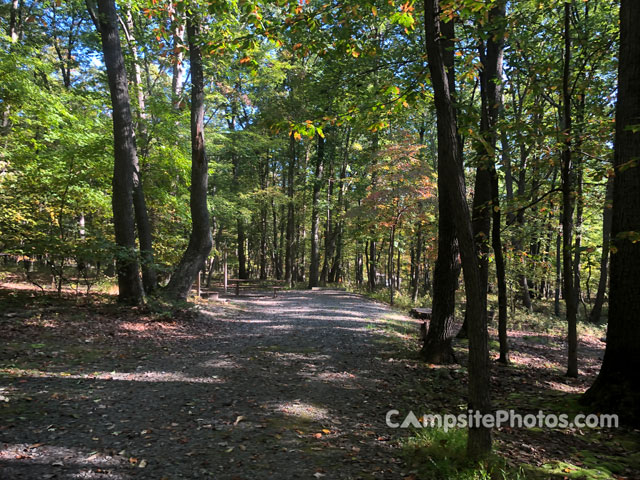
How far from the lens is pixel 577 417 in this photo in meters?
4.25

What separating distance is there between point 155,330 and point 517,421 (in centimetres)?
702

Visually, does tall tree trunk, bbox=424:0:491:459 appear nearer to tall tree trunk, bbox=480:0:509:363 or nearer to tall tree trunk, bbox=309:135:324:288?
tall tree trunk, bbox=480:0:509:363

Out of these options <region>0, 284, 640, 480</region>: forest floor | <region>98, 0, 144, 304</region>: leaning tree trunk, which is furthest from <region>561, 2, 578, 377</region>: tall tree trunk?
<region>98, 0, 144, 304</region>: leaning tree trunk

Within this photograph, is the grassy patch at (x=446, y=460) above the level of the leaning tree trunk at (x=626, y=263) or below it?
below

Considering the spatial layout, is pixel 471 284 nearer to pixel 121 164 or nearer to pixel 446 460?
pixel 446 460

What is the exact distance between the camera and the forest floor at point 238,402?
10.1 feet

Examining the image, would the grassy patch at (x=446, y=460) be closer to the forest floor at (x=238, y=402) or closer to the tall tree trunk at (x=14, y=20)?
the forest floor at (x=238, y=402)

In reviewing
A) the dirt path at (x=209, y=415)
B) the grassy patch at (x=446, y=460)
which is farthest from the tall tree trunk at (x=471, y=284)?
the dirt path at (x=209, y=415)

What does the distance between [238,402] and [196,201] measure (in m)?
7.39

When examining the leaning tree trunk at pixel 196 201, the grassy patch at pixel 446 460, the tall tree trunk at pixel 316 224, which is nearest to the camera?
the grassy patch at pixel 446 460

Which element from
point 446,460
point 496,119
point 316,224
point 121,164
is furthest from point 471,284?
point 316,224

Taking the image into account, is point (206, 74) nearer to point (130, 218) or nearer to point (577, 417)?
point (130, 218)

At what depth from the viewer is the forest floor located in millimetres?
3086

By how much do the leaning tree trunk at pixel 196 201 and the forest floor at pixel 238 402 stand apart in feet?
5.65
